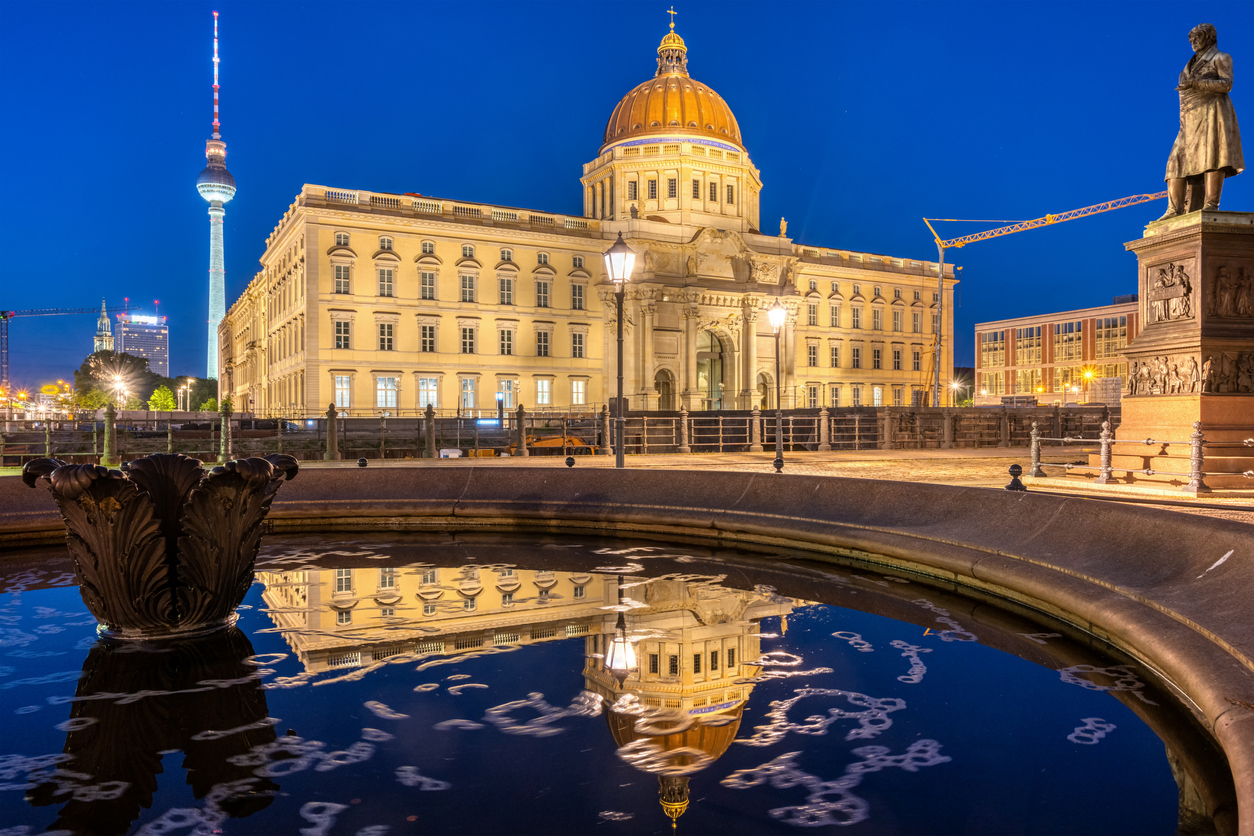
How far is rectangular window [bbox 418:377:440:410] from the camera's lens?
2061 inches

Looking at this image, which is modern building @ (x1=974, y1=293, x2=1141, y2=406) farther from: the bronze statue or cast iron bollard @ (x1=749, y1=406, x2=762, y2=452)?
the bronze statue

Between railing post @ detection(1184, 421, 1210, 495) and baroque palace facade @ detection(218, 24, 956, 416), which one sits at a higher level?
baroque palace facade @ detection(218, 24, 956, 416)

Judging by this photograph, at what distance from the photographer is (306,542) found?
32.2ft

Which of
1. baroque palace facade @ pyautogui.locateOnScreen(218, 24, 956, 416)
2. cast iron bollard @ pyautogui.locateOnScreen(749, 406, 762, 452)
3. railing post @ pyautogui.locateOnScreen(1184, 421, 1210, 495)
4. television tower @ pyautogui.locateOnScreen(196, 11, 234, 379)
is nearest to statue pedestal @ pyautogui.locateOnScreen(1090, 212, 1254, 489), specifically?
railing post @ pyautogui.locateOnScreen(1184, 421, 1210, 495)

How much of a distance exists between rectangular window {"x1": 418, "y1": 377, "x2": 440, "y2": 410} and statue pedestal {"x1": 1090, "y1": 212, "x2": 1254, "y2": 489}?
150ft

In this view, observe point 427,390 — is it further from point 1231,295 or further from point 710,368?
point 1231,295

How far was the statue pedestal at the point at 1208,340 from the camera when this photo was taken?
10875 mm

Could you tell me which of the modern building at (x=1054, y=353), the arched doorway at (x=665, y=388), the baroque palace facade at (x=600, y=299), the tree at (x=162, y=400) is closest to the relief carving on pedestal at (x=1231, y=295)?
the baroque palace facade at (x=600, y=299)

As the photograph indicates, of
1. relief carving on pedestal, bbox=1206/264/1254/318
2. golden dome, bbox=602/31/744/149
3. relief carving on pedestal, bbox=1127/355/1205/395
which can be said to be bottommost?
relief carving on pedestal, bbox=1127/355/1205/395

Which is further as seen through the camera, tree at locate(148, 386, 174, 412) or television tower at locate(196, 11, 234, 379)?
television tower at locate(196, 11, 234, 379)

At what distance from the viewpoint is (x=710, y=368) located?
67.3 meters

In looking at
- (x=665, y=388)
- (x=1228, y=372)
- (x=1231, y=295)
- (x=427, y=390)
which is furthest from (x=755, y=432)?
(x=665, y=388)

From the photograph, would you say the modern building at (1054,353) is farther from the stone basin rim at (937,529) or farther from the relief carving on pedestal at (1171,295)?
the stone basin rim at (937,529)

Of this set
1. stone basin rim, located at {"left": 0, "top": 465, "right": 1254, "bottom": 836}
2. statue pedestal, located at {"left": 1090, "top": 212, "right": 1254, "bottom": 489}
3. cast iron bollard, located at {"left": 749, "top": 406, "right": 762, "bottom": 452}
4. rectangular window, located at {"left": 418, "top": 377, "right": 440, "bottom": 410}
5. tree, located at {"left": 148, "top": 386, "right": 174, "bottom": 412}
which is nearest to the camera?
stone basin rim, located at {"left": 0, "top": 465, "right": 1254, "bottom": 836}
